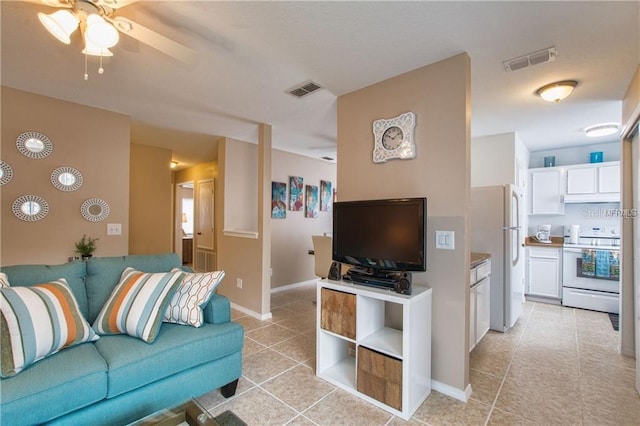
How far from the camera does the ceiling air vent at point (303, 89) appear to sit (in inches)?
104

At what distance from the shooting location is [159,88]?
2734 millimetres

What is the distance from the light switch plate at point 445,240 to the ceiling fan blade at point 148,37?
2209 mm

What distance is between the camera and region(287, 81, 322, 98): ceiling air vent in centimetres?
265

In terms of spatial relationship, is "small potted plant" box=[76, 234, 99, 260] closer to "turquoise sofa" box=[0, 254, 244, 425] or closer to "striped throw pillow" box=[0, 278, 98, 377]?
"turquoise sofa" box=[0, 254, 244, 425]

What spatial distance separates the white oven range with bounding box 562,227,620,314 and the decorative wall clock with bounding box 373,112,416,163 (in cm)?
355

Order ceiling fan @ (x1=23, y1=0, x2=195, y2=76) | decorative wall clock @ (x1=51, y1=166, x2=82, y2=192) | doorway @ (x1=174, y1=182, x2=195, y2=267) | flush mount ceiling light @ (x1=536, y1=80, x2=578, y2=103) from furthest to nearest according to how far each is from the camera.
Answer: doorway @ (x1=174, y1=182, x2=195, y2=267)
decorative wall clock @ (x1=51, y1=166, x2=82, y2=192)
flush mount ceiling light @ (x1=536, y1=80, x2=578, y2=103)
ceiling fan @ (x1=23, y1=0, x2=195, y2=76)

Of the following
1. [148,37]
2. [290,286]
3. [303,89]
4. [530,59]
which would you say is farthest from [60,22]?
[290,286]

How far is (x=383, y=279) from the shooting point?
7.04ft

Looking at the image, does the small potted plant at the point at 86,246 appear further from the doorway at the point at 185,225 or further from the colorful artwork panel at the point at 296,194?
the doorway at the point at 185,225

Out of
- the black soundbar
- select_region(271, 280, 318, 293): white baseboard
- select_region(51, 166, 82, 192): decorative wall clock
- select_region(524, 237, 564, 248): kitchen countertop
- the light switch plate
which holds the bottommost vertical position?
select_region(271, 280, 318, 293): white baseboard

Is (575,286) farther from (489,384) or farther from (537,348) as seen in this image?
(489,384)

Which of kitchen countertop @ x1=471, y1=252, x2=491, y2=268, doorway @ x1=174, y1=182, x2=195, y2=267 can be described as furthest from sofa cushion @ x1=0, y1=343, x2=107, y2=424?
doorway @ x1=174, y1=182, x2=195, y2=267

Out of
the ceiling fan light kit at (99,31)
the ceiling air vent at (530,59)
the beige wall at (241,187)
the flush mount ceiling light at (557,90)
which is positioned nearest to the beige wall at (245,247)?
the beige wall at (241,187)

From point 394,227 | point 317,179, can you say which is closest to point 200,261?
point 317,179
